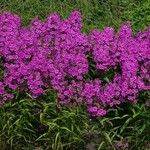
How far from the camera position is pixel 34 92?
6160 millimetres

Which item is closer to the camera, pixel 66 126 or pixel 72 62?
pixel 66 126

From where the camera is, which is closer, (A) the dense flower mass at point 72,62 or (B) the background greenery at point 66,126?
(B) the background greenery at point 66,126

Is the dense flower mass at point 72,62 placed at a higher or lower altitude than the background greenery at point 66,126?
higher

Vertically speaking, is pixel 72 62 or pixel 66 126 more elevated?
pixel 72 62

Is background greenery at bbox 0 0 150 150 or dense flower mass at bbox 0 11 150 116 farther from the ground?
dense flower mass at bbox 0 11 150 116

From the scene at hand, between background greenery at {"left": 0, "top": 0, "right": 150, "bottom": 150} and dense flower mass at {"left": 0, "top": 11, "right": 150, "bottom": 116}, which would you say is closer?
background greenery at {"left": 0, "top": 0, "right": 150, "bottom": 150}

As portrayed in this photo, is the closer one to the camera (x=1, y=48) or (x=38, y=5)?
(x=1, y=48)

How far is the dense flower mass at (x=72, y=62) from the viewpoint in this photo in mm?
6180

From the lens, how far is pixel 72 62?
6367 millimetres

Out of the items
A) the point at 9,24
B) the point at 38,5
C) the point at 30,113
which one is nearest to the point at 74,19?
the point at 9,24

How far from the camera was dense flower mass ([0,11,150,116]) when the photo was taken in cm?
618

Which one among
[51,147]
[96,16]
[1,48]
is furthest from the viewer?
[96,16]

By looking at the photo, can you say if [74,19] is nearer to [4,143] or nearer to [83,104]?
[83,104]

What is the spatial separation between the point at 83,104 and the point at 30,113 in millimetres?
525
